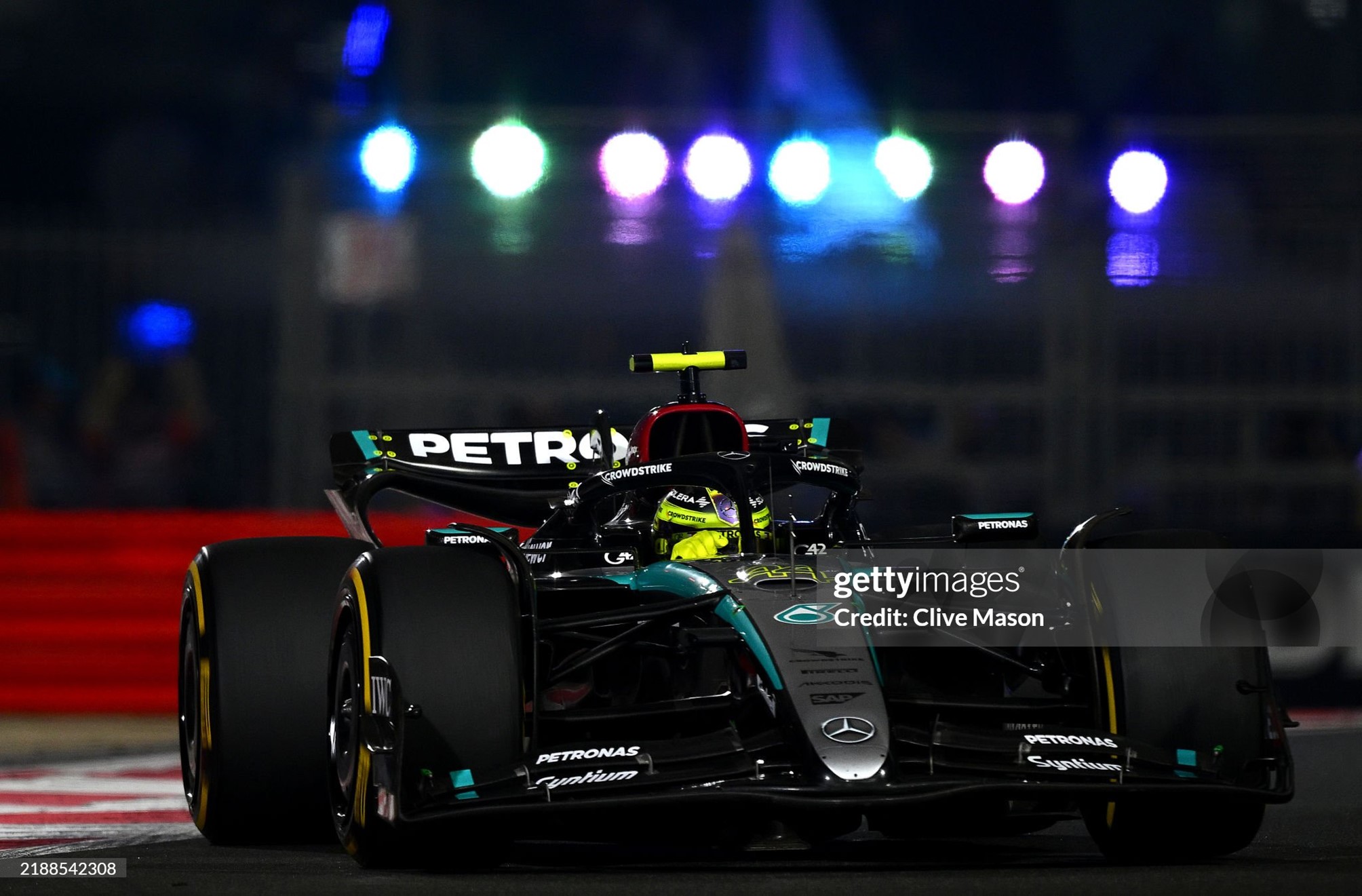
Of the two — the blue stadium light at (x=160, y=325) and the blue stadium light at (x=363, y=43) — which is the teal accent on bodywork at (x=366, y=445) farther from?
the blue stadium light at (x=363, y=43)

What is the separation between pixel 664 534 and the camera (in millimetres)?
7082

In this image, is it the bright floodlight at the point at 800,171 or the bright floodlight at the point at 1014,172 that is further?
the bright floodlight at the point at 1014,172

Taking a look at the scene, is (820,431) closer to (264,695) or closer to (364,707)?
(264,695)

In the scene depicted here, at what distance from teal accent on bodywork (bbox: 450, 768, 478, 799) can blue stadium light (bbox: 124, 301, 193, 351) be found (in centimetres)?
782

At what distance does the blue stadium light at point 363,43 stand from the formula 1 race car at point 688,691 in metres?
6.96

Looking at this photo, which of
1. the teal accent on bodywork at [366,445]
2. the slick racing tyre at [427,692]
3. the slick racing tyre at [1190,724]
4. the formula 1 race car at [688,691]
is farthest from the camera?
the teal accent on bodywork at [366,445]

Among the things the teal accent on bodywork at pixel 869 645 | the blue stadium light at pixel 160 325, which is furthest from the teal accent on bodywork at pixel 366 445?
the blue stadium light at pixel 160 325

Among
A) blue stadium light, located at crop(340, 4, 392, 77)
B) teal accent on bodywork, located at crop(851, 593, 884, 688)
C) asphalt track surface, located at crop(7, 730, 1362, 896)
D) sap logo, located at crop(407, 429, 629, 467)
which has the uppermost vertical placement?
blue stadium light, located at crop(340, 4, 392, 77)

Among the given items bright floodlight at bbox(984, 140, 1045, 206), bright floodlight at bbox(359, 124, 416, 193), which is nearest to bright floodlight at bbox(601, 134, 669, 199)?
bright floodlight at bbox(359, 124, 416, 193)

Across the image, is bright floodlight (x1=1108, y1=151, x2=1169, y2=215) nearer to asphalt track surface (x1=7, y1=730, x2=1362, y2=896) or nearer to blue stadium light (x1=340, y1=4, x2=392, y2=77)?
blue stadium light (x1=340, y1=4, x2=392, y2=77)

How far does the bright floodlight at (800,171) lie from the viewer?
12883mm

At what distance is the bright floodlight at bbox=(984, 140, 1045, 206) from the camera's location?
1335cm

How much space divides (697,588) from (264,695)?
1.44 meters

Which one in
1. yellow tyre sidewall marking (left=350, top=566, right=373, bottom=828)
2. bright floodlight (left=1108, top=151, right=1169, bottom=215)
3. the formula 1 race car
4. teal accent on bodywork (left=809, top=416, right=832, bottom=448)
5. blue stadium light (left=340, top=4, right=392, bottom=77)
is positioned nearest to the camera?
the formula 1 race car
